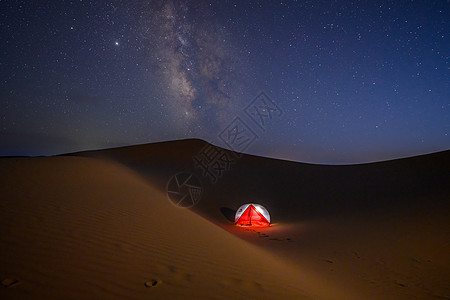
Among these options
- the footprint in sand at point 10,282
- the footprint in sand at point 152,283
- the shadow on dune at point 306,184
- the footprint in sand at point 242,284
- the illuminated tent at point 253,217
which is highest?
the shadow on dune at point 306,184

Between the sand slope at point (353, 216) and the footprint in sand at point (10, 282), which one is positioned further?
the sand slope at point (353, 216)

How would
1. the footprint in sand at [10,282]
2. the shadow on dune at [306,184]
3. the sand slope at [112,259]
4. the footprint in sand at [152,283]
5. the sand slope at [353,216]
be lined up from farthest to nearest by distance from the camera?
1. the shadow on dune at [306,184]
2. the sand slope at [353,216]
3. the footprint in sand at [152,283]
4. the sand slope at [112,259]
5. the footprint in sand at [10,282]

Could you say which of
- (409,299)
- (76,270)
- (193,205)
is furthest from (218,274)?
(193,205)

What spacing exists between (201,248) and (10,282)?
2897 mm

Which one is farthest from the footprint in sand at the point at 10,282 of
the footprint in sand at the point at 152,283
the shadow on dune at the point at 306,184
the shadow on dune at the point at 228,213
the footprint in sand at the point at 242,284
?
the shadow on dune at the point at 228,213

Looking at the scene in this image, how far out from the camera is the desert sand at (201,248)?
8.81 ft

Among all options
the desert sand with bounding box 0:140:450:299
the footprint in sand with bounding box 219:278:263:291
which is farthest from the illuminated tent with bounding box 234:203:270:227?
the footprint in sand with bounding box 219:278:263:291

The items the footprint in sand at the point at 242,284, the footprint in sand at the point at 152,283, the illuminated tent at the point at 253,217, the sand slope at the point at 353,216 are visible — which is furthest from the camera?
the illuminated tent at the point at 253,217

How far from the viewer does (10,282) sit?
89.0 inches

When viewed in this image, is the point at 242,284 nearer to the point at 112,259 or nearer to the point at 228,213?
the point at 112,259

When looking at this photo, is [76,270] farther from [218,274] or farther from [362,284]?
[362,284]

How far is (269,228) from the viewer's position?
33.5 ft

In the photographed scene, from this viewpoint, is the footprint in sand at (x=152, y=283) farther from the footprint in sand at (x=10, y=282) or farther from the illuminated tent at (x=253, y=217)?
the illuminated tent at (x=253, y=217)

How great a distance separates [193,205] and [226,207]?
223 cm
